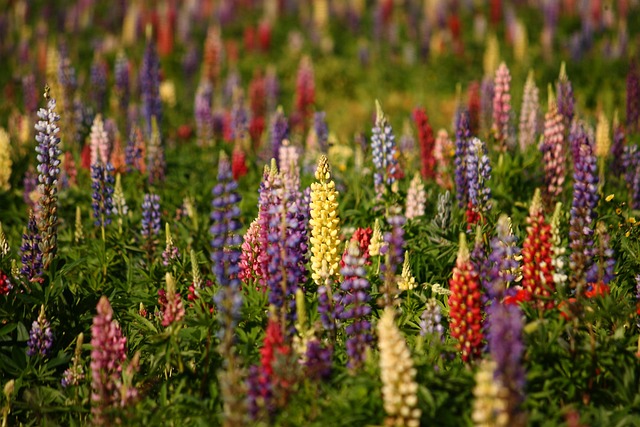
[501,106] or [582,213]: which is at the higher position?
[501,106]

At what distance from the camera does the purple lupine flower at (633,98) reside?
299 inches

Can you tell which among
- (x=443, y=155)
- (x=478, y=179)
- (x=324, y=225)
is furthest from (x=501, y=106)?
(x=324, y=225)

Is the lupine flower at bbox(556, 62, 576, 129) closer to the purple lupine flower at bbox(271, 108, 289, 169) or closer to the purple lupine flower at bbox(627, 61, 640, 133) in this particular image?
→ the purple lupine flower at bbox(627, 61, 640, 133)

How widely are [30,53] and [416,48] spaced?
804 centimetres

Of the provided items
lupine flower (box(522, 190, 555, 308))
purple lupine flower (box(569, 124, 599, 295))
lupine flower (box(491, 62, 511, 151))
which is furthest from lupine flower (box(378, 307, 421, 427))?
lupine flower (box(491, 62, 511, 151))

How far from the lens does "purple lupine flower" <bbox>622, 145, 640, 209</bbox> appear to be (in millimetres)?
6113

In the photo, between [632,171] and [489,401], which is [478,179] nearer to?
[632,171]

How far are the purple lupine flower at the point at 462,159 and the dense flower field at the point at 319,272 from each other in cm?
3

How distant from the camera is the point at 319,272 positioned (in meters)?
4.29

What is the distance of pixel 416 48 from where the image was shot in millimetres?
14227

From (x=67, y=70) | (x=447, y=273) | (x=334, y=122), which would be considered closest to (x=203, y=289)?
(x=447, y=273)

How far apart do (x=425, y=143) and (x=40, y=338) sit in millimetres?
4200

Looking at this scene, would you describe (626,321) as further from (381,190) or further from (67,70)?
(67,70)

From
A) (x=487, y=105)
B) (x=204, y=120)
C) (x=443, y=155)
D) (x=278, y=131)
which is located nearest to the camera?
(x=443, y=155)
